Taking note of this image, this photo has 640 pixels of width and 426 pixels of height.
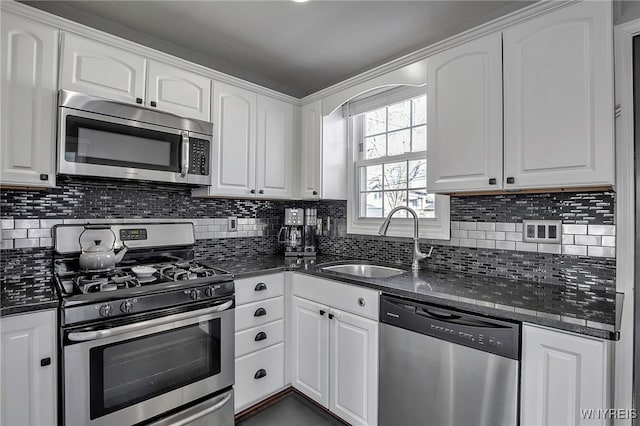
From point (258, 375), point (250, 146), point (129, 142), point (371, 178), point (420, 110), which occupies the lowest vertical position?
point (258, 375)

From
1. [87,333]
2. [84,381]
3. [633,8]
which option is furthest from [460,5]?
[84,381]

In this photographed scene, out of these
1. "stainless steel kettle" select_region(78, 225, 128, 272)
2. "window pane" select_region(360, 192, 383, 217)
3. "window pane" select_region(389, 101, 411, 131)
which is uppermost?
"window pane" select_region(389, 101, 411, 131)

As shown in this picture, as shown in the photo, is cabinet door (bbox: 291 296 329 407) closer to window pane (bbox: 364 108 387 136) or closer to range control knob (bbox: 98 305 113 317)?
range control knob (bbox: 98 305 113 317)

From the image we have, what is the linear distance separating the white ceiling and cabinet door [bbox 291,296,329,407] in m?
1.78

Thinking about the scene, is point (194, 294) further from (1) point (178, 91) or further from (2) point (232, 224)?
(1) point (178, 91)

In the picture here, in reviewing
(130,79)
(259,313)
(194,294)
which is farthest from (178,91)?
(259,313)

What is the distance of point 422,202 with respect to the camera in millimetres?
2273

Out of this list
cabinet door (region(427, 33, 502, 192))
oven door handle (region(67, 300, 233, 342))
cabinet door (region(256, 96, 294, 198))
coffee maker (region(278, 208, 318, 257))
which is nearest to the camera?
oven door handle (region(67, 300, 233, 342))

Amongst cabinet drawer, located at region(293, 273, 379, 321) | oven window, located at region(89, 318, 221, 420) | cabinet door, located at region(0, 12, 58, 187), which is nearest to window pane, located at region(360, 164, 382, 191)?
cabinet drawer, located at region(293, 273, 379, 321)

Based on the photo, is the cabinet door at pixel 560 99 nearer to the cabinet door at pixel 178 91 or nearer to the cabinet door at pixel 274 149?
the cabinet door at pixel 274 149

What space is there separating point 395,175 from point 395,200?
0.20m

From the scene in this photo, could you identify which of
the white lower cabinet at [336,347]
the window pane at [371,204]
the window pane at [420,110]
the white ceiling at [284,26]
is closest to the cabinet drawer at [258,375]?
the white lower cabinet at [336,347]

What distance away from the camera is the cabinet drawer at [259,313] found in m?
1.99

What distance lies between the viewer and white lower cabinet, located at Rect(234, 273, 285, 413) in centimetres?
198
